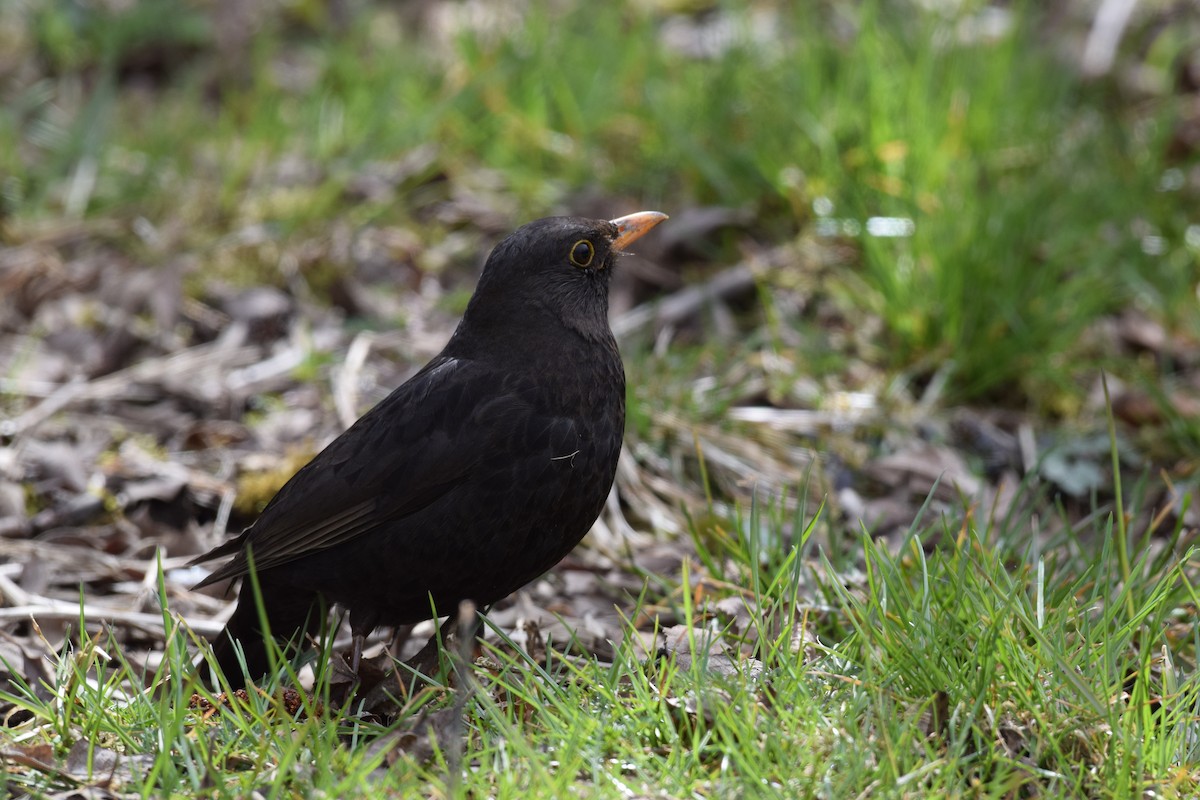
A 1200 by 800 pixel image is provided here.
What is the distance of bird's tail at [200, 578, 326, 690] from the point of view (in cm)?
324

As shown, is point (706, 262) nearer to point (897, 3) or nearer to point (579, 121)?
point (579, 121)

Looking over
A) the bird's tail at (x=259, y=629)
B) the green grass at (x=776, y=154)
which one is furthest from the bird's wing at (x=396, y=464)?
the green grass at (x=776, y=154)

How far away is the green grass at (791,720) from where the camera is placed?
241 cm

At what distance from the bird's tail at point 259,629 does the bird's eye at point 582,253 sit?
109 cm

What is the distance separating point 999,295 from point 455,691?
8.45 ft

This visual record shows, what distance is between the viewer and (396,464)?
3127mm

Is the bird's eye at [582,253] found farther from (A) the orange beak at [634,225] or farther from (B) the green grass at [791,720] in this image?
(B) the green grass at [791,720]

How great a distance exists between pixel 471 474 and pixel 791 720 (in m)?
0.96

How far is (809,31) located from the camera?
5828mm

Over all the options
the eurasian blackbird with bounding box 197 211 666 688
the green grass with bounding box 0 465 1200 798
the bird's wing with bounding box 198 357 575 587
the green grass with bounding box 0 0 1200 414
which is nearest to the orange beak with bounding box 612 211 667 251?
the eurasian blackbird with bounding box 197 211 666 688

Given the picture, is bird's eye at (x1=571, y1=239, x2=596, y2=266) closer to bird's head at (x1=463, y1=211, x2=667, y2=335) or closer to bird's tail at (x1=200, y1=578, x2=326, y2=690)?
bird's head at (x1=463, y1=211, x2=667, y2=335)

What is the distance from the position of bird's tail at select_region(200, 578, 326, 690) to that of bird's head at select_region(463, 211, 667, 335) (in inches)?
33.7

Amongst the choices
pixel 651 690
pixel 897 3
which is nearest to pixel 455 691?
pixel 651 690

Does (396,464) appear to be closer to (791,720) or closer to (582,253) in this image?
(582,253)
